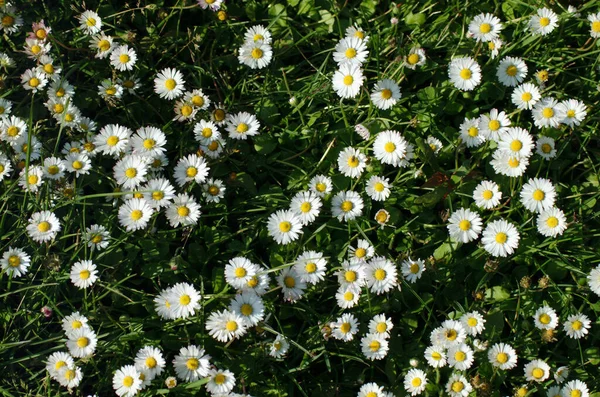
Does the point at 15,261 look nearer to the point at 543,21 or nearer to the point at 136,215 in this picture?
the point at 136,215

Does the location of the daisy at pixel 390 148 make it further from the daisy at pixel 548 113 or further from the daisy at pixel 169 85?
the daisy at pixel 169 85

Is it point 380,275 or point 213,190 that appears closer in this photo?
point 380,275

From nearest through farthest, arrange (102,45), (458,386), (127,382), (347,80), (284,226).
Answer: (127,382) < (458,386) < (284,226) < (347,80) < (102,45)

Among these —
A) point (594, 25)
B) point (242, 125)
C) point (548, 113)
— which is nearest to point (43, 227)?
point (242, 125)

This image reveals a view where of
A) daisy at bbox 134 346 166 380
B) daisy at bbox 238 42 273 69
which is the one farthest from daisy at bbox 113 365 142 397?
daisy at bbox 238 42 273 69

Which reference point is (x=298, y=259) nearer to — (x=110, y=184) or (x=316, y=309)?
(x=316, y=309)

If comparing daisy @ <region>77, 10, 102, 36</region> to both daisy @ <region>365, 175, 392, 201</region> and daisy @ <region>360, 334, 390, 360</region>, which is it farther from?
daisy @ <region>360, 334, 390, 360</region>
